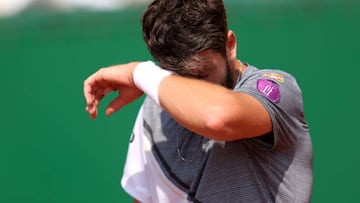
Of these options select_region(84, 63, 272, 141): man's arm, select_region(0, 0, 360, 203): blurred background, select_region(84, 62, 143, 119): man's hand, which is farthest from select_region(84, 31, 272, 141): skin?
select_region(0, 0, 360, 203): blurred background

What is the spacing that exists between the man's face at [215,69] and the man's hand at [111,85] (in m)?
0.11

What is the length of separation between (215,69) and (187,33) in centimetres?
8

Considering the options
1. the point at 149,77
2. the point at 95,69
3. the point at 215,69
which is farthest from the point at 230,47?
the point at 95,69

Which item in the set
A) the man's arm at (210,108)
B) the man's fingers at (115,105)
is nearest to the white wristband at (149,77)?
the man's arm at (210,108)

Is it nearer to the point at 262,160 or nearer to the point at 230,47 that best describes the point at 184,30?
the point at 230,47

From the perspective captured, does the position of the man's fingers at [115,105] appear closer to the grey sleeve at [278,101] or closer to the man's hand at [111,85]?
the man's hand at [111,85]

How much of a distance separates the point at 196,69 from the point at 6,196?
46.0 inches

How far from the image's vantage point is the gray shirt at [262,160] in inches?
35.9

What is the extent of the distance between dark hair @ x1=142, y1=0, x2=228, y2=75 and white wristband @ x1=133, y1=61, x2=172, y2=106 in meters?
0.02

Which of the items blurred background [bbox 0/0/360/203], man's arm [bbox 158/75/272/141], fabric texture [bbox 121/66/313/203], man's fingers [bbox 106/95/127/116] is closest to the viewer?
man's arm [bbox 158/75/272/141]

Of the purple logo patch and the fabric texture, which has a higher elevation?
the purple logo patch

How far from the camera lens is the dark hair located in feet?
2.99

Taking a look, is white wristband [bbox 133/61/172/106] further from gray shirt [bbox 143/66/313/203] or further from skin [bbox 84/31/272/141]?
gray shirt [bbox 143/66/313/203]

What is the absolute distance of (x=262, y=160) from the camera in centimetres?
94
